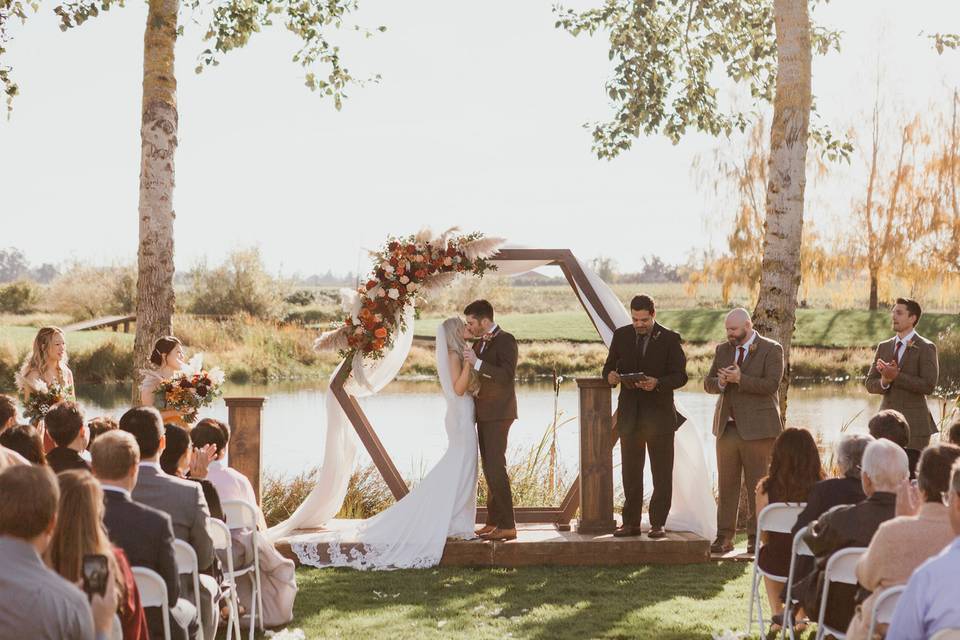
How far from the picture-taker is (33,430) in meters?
Answer: 4.83

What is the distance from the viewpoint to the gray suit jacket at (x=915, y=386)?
748 centimetres

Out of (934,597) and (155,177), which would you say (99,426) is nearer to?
(934,597)

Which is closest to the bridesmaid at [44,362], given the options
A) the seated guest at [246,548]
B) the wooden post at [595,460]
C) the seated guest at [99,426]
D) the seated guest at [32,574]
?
the seated guest at [246,548]

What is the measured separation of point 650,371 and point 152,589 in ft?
14.4

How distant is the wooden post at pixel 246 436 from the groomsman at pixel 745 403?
3.05 meters

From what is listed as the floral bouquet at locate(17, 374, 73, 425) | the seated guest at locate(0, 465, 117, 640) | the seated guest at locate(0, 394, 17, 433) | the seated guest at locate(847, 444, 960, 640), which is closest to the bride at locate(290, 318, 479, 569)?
the floral bouquet at locate(17, 374, 73, 425)

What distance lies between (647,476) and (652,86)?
445cm

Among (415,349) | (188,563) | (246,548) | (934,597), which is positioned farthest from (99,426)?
(415,349)

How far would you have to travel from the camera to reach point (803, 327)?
106 feet

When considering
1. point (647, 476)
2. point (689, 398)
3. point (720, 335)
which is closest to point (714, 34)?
point (647, 476)

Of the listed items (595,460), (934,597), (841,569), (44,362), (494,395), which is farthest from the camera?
(595,460)

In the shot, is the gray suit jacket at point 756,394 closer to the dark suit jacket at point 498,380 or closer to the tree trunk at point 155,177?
the dark suit jacket at point 498,380

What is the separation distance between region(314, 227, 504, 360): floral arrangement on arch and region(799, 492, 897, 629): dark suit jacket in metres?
4.01

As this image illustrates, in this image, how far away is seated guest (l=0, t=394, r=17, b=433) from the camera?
17.0 feet
